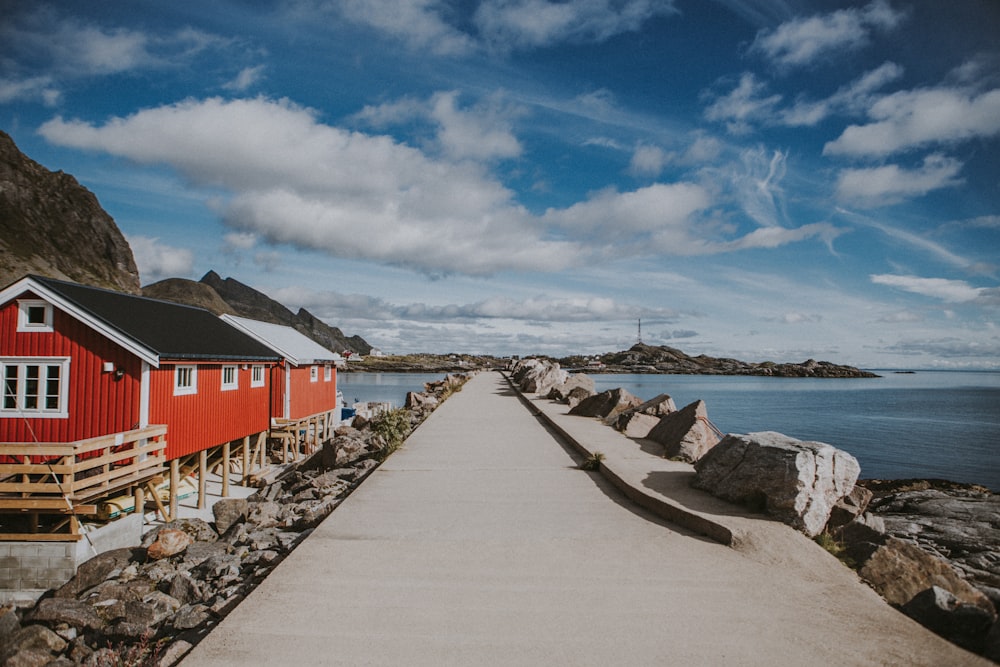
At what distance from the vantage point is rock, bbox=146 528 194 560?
11180mm

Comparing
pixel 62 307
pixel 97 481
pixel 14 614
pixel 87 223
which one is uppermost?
pixel 87 223

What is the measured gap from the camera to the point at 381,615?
15.8ft

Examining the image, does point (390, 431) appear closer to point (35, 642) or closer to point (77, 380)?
point (77, 380)

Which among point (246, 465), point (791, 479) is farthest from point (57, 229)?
point (791, 479)

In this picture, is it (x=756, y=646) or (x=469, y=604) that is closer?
(x=756, y=646)

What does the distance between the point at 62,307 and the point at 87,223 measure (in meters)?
176

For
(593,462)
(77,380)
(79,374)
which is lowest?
(593,462)

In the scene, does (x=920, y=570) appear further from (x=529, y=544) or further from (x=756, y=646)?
(x=529, y=544)

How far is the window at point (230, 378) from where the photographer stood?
18688 millimetres

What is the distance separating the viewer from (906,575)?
18.3 ft

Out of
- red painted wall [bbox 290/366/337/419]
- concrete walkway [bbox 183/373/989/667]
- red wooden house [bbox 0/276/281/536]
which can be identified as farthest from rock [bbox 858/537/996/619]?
red painted wall [bbox 290/366/337/419]

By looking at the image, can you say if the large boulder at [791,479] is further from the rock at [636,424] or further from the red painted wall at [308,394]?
the red painted wall at [308,394]

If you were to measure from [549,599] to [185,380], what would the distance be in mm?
14833

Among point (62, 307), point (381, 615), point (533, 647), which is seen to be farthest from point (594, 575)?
point (62, 307)
